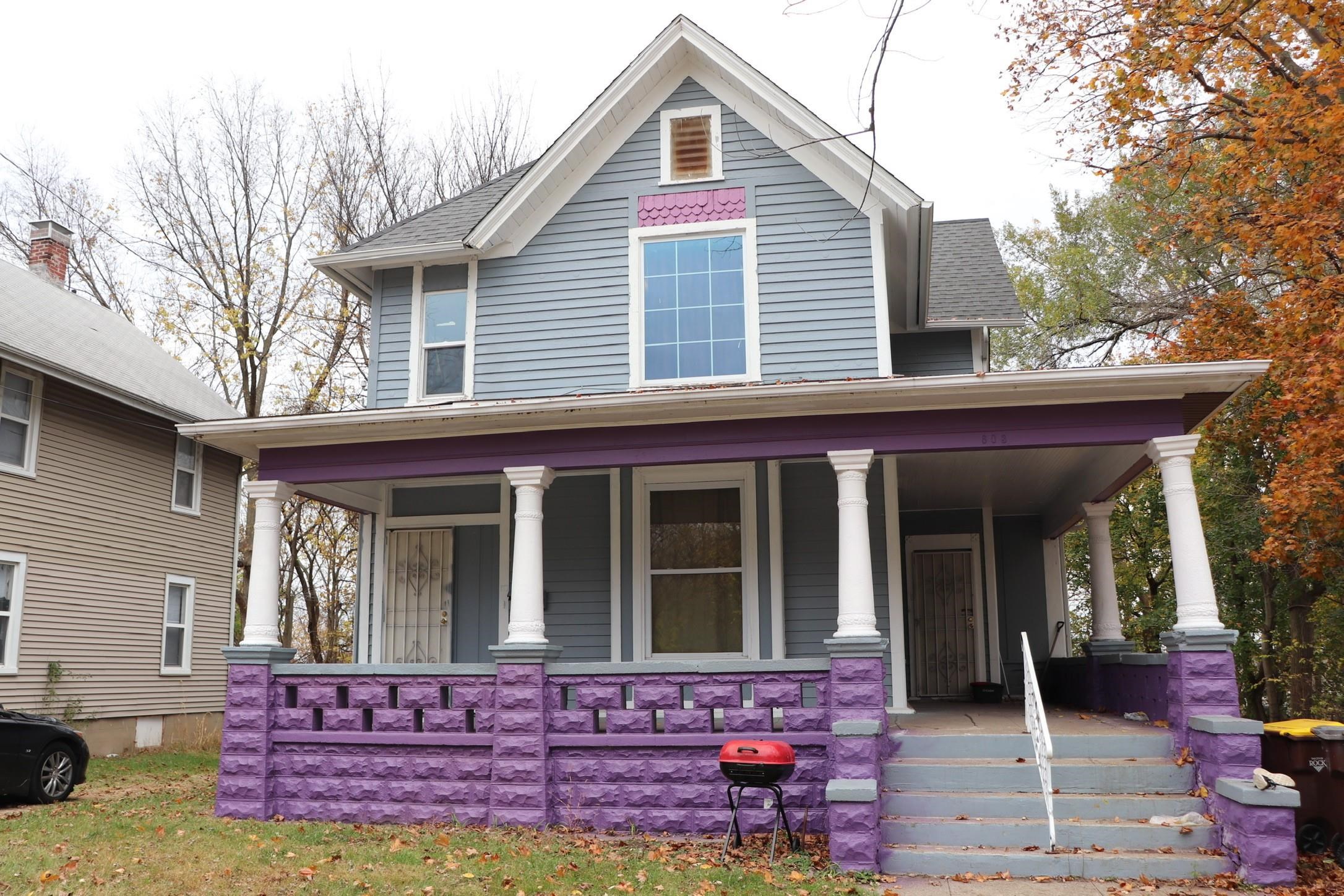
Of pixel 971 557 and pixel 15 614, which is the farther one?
pixel 15 614

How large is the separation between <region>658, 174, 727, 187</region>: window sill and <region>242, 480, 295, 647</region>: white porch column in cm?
512

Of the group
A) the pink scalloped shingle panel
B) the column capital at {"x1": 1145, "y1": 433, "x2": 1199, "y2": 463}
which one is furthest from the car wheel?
the column capital at {"x1": 1145, "y1": 433, "x2": 1199, "y2": 463}

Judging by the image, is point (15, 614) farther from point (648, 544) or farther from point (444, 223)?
point (648, 544)

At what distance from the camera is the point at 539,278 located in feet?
39.8

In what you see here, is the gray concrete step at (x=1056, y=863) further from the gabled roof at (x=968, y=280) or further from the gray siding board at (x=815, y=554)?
the gabled roof at (x=968, y=280)

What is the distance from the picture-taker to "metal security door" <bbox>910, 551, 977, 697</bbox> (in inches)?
552

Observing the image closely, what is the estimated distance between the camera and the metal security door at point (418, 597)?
39.8 feet

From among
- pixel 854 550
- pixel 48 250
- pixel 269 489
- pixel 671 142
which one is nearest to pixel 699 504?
pixel 854 550

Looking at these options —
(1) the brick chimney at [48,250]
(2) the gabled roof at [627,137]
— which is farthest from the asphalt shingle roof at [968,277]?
(1) the brick chimney at [48,250]

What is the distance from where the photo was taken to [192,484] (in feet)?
62.3

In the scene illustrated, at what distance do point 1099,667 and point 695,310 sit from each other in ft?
18.5

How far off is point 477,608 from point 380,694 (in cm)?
236

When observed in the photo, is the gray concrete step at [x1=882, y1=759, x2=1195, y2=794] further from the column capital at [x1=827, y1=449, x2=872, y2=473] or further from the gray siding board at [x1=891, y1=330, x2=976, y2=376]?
the gray siding board at [x1=891, y1=330, x2=976, y2=376]

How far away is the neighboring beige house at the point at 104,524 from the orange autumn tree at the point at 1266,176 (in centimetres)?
1403
